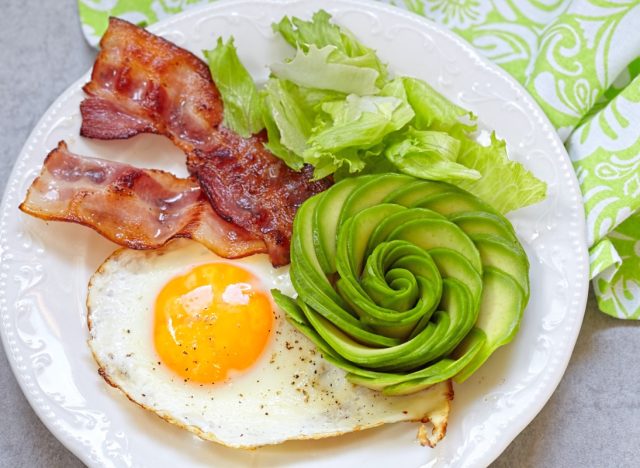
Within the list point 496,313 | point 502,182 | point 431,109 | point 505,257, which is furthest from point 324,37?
point 496,313

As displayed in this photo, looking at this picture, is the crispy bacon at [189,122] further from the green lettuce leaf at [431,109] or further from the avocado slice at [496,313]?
the avocado slice at [496,313]

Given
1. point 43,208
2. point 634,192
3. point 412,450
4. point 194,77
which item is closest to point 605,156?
point 634,192

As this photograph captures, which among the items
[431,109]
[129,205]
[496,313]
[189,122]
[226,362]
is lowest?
[226,362]

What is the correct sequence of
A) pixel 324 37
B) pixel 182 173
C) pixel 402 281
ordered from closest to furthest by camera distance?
pixel 402 281 → pixel 324 37 → pixel 182 173

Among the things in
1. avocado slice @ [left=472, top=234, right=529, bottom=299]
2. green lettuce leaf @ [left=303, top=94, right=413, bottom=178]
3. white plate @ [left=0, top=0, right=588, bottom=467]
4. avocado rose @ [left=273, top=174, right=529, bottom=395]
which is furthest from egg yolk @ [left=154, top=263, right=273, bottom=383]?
avocado slice @ [left=472, top=234, right=529, bottom=299]

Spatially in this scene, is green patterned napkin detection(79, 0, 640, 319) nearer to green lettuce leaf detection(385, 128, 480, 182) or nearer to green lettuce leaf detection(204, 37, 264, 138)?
green lettuce leaf detection(385, 128, 480, 182)

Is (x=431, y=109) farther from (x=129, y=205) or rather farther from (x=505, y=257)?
(x=129, y=205)

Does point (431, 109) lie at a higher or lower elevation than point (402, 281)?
higher
